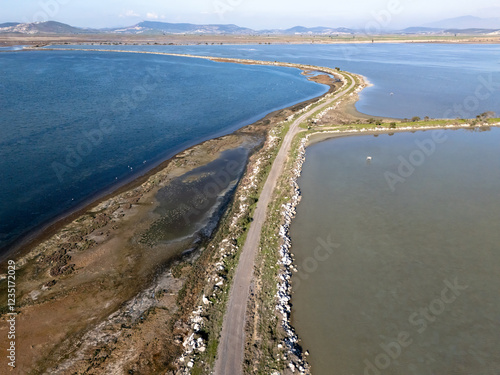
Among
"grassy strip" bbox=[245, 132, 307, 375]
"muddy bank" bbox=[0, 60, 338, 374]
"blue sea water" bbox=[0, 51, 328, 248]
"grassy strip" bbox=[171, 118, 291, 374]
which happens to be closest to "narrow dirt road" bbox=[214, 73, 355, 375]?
"grassy strip" bbox=[171, 118, 291, 374]

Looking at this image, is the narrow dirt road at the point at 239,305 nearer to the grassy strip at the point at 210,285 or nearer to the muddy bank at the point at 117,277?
the grassy strip at the point at 210,285

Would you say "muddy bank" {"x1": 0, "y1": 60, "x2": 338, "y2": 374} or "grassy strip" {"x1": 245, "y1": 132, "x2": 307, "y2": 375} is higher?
"grassy strip" {"x1": 245, "y1": 132, "x2": 307, "y2": 375}

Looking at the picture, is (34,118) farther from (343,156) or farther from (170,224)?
(343,156)

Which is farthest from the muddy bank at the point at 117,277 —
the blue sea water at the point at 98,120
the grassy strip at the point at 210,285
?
the blue sea water at the point at 98,120

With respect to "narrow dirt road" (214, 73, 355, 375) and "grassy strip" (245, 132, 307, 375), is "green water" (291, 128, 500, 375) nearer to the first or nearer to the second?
"grassy strip" (245, 132, 307, 375)

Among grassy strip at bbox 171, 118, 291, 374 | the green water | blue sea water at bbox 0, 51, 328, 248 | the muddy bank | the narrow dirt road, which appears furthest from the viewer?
blue sea water at bbox 0, 51, 328, 248
